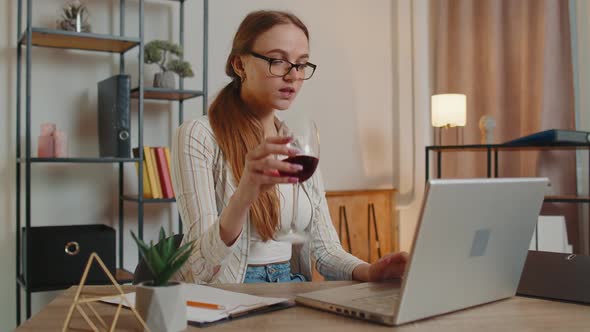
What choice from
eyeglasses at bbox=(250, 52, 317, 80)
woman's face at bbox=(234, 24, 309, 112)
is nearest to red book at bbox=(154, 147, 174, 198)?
woman's face at bbox=(234, 24, 309, 112)

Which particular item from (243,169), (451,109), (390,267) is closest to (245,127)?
(243,169)

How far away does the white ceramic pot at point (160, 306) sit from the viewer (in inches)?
32.7

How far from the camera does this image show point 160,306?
831 mm

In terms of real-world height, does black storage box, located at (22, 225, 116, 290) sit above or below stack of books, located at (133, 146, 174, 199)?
below

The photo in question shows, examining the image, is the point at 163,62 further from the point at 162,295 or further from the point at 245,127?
the point at 162,295

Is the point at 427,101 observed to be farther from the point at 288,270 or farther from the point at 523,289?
the point at 523,289

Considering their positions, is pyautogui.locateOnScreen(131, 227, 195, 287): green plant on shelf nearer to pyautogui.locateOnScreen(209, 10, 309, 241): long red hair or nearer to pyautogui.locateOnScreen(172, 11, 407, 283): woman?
pyautogui.locateOnScreen(172, 11, 407, 283): woman

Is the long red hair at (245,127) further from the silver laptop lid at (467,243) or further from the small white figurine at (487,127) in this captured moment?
the small white figurine at (487,127)

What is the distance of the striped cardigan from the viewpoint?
141 cm

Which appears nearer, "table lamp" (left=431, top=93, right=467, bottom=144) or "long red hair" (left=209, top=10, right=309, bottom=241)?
"long red hair" (left=209, top=10, right=309, bottom=241)

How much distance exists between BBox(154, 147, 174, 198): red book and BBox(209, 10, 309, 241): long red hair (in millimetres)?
1052

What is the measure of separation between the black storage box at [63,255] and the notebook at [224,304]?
142 centimetres

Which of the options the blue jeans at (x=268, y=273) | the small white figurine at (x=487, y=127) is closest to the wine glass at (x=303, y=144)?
the blue jeans at (x=268, y=273)

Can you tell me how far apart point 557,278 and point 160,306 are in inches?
30.5
